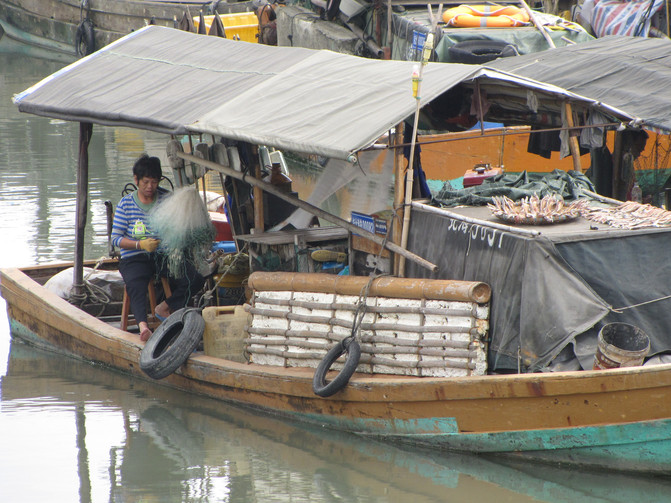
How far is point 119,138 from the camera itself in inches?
711

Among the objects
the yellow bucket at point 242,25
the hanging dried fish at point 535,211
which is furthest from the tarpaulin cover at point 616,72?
the yellow bucket at point 242,25

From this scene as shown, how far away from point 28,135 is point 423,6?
25.6 feet

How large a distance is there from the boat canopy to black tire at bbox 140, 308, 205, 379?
4.32 feet

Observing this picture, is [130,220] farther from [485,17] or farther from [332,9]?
[332,9]

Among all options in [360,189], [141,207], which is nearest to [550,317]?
[360,189]

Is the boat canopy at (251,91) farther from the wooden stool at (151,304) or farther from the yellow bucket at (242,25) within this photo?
the yellow bucket at (242,25)

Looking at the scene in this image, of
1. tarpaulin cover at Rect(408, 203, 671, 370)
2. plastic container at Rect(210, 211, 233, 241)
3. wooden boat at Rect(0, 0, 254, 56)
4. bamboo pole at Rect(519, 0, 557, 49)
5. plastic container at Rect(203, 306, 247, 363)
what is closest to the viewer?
tarpaulin cover at Rect(408, 203, 671, 370)

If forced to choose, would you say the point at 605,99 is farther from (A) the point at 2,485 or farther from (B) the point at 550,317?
(A) the point at 2,485

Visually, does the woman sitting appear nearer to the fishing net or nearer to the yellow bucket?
the fishing net

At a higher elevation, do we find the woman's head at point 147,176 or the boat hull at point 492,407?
the woman's head at point 147,176

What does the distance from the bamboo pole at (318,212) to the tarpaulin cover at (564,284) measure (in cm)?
39

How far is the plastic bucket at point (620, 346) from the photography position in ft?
16.3

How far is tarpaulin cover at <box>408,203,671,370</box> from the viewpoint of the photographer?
5.29 meters

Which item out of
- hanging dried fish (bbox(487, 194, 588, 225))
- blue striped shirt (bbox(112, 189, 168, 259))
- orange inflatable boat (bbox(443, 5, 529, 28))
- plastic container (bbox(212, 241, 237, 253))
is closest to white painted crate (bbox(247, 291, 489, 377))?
hanging dried fish (bbox(487, 194, 588, 225))
